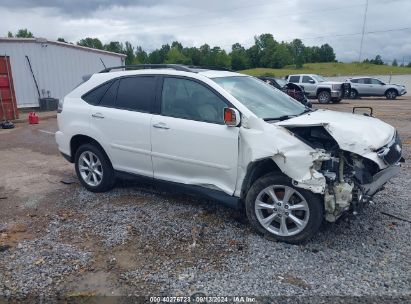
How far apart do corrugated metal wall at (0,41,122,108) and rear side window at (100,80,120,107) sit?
13.3 metres

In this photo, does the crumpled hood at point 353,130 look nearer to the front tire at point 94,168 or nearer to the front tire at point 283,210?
the front tire at point 283,210

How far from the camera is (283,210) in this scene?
3.76 meters

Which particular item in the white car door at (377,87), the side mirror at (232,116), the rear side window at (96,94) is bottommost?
the white car door at (377,87)

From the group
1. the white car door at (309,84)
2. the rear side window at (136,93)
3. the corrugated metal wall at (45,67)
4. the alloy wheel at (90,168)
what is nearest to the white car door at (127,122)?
the rear side window at (136,93)

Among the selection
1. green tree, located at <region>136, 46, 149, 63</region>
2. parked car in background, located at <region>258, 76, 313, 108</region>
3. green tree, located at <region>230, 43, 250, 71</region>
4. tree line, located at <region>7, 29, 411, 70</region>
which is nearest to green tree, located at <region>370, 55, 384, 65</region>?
tree line, located at <region>7, 29, 411, 70</region>

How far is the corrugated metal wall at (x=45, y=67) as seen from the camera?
1639cm

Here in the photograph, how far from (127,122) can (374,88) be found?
2389 cm

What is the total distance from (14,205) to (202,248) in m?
2.88

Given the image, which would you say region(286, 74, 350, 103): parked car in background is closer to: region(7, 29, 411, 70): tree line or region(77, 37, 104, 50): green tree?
region(7, 29, 411, 70): tree line

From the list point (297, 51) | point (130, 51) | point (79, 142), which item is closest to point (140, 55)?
point (130, 51)

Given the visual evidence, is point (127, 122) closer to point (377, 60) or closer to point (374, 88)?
point (374, 88)

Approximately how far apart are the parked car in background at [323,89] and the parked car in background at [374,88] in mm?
2063

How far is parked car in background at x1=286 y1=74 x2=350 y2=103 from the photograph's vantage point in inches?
860

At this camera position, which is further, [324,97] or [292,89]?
[324,97]
